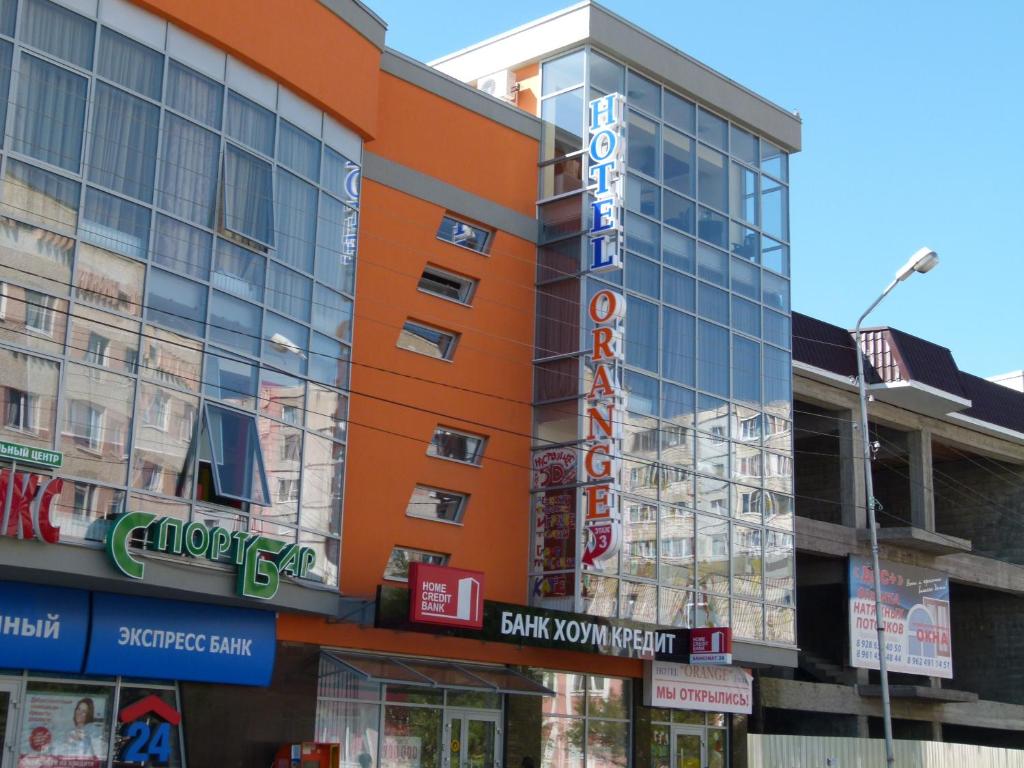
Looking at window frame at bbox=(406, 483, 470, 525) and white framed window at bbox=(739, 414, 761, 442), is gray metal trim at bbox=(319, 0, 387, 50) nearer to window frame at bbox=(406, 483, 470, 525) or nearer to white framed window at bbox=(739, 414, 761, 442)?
window frame at bbox=(406, 483, 470, 525)

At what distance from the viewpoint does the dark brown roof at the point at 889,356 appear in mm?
37625

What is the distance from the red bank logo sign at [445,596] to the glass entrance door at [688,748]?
25.9 ft

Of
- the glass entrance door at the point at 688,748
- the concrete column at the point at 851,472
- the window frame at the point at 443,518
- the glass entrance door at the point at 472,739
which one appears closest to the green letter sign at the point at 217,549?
the window frame at the point at 443,518

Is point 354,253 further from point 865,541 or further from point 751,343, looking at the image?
point 865,541

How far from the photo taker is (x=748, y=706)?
3084cm

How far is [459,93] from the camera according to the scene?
2727 centimetres

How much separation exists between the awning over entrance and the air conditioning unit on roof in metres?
12.4

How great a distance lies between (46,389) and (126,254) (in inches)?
96.8

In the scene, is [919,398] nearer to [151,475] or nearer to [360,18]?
[360,18]

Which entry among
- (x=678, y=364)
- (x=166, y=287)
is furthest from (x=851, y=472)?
(x=166, y=287)

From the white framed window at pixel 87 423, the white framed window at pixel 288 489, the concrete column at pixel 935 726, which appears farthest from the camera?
the concrete column at pixel 935 726

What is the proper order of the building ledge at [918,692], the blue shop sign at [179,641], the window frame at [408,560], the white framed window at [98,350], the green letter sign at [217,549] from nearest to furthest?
the green letter sign at [217,549] → the white framed window at [98,350] → the blue shop sign at [179,641] → the window frame at [408,560] → the building ledge at [918,692]

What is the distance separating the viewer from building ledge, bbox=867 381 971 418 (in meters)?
38.3

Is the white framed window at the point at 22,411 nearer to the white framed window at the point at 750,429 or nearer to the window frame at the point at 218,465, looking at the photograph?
the window frame at the point at 218,465
